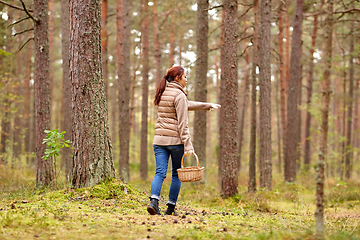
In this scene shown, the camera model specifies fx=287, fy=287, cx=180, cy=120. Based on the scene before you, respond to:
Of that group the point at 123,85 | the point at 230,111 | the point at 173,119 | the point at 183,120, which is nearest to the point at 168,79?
the point at 173,119

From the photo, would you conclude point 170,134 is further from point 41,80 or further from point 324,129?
point 41,80

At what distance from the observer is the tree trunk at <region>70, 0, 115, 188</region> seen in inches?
199

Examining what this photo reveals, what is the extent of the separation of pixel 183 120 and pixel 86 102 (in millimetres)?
1879

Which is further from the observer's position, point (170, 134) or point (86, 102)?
point (86, 102)

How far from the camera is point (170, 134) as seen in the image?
4441 millimetres

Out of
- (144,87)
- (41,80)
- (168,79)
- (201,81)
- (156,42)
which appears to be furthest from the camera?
(156,42)

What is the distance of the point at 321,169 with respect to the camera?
319cm

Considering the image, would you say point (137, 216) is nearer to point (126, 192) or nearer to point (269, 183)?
point (126, 192)

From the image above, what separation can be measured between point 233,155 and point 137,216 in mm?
3532

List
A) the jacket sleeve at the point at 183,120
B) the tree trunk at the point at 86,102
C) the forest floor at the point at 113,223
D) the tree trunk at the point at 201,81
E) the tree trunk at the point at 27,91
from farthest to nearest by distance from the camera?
the tree trunk at the point at 27,91
the tree trunk at the point at 201,81
the tree trunk at the point at 86,102
the jacket sleeve at the point at 183,120
the forest floor at the point at 113,223

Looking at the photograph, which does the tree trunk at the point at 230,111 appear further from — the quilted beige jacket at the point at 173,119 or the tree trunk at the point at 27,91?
the tree trunk at the point at 27,91

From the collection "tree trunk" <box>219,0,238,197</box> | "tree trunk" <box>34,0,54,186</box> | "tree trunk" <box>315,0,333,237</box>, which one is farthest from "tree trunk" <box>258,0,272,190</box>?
"tree trunk" <box>34,0,54,186</box>

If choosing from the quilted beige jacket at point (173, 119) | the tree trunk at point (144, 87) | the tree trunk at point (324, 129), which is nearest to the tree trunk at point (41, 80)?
the quilted beige jacket at point (173, 119)

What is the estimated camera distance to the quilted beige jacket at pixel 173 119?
438cm
